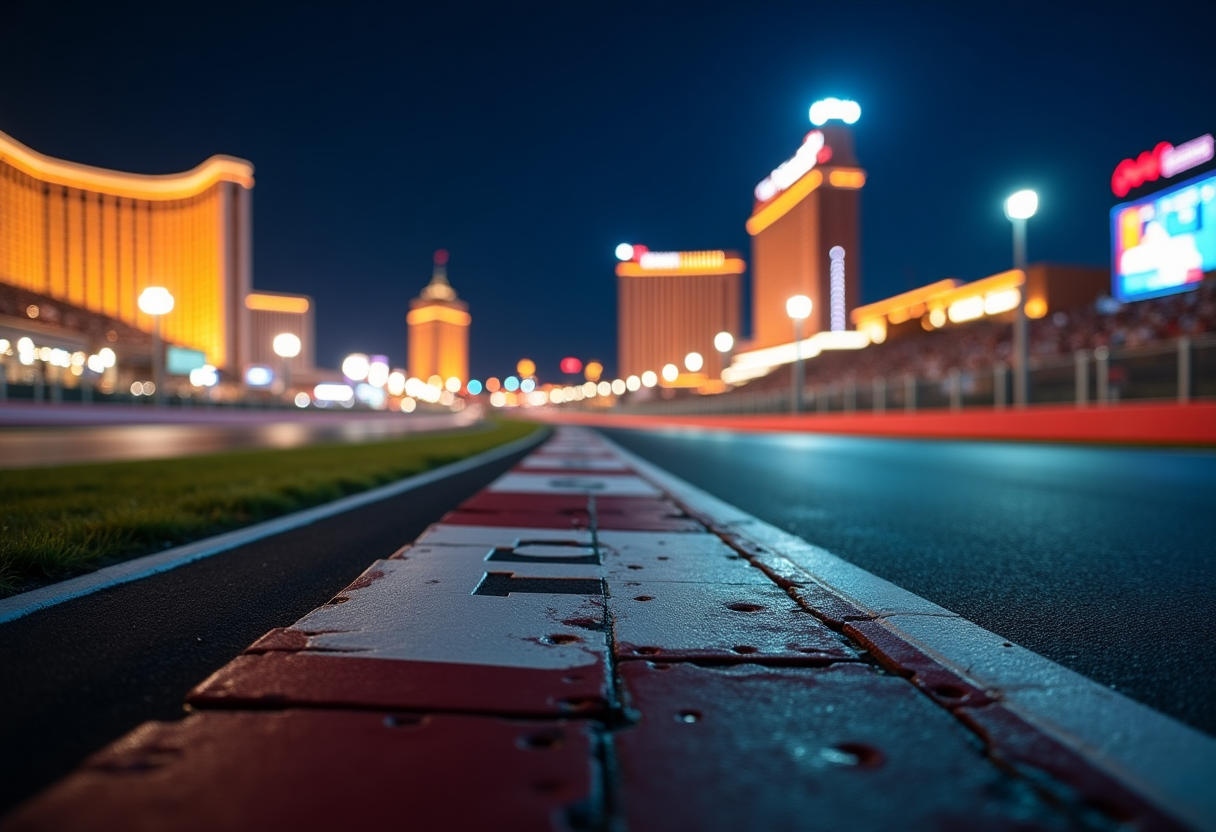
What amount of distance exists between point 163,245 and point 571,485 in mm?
132637

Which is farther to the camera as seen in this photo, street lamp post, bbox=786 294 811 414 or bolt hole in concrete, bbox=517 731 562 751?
street lamp post, bbox=786 294 811 414

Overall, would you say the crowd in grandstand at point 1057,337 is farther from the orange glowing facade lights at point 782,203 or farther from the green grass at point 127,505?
the orange glowing facade lights at point 782,203

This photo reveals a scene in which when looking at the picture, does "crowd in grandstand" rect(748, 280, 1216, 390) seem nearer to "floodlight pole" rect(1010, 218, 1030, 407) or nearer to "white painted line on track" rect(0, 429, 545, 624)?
"floodlight pole" rect(1010, 218, 1030, 407)

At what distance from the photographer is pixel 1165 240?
21.3 m

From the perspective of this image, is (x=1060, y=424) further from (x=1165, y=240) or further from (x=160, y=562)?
(x=160, y=562)

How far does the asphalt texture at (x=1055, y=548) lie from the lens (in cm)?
235

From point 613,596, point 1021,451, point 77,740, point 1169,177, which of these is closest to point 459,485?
point 613,596

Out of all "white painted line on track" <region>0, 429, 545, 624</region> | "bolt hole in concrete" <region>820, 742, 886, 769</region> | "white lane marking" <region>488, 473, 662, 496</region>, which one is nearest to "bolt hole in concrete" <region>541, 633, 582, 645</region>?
"bolt hole in concrete" <region>820, 742, 886, 769</region>

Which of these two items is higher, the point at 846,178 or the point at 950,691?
the point at 846,178

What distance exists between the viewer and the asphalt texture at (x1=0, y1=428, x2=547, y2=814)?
165 cm

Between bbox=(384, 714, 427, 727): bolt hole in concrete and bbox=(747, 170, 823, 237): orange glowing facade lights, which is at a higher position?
bbox=(747, 170, 823, 237): orange glowing facade lights

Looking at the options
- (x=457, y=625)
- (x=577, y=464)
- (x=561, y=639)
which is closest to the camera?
(x=561, y=639)

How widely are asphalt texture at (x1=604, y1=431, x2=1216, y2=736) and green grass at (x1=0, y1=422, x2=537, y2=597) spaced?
395 cm

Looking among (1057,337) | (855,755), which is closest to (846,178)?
(1057,337)
